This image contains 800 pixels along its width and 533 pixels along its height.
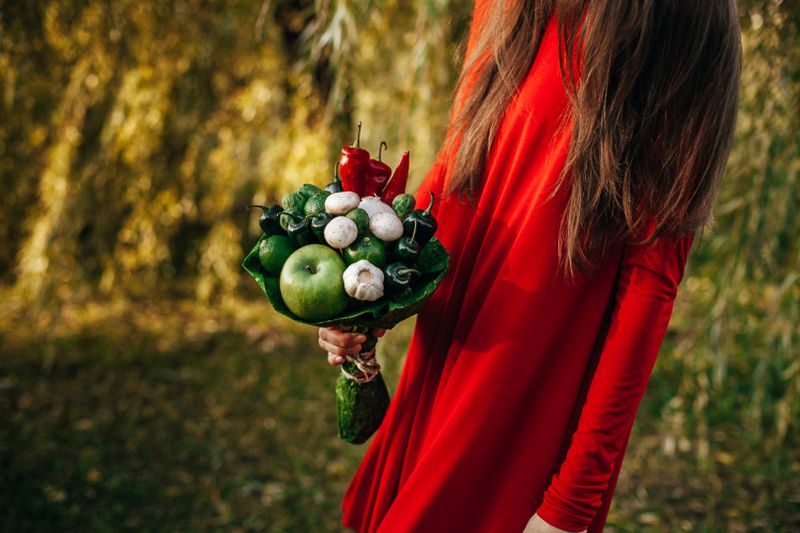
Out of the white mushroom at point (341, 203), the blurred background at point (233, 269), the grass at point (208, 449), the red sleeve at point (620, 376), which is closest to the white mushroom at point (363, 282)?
the white mushroom at point (341, 203)

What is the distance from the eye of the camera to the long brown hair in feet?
3.02

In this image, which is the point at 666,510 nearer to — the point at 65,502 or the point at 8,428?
the point at 65,502

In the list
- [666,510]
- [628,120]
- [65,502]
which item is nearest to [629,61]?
[628,120]

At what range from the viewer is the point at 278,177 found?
162 inches

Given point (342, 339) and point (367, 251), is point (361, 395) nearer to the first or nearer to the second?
point (342, 339)

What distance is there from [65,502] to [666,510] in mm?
2830

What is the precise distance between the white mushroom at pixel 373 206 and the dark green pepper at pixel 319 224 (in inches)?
2.2

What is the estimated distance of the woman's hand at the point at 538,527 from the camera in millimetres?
962

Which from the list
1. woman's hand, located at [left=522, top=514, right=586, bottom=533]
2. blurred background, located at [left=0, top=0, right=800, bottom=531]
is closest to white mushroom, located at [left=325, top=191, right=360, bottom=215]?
woman's hand, located at [left=522, top=514, right=586, bottom=533]

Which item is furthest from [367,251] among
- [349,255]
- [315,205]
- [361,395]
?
[361,395]

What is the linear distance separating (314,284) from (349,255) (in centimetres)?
7

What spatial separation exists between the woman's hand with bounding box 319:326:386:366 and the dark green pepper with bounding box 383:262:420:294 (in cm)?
19

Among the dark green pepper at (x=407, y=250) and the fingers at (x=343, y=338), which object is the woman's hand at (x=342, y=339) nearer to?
the fingers at (x=343, y=338)

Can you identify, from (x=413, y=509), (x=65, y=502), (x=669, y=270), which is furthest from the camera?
(x=65, y=502)
